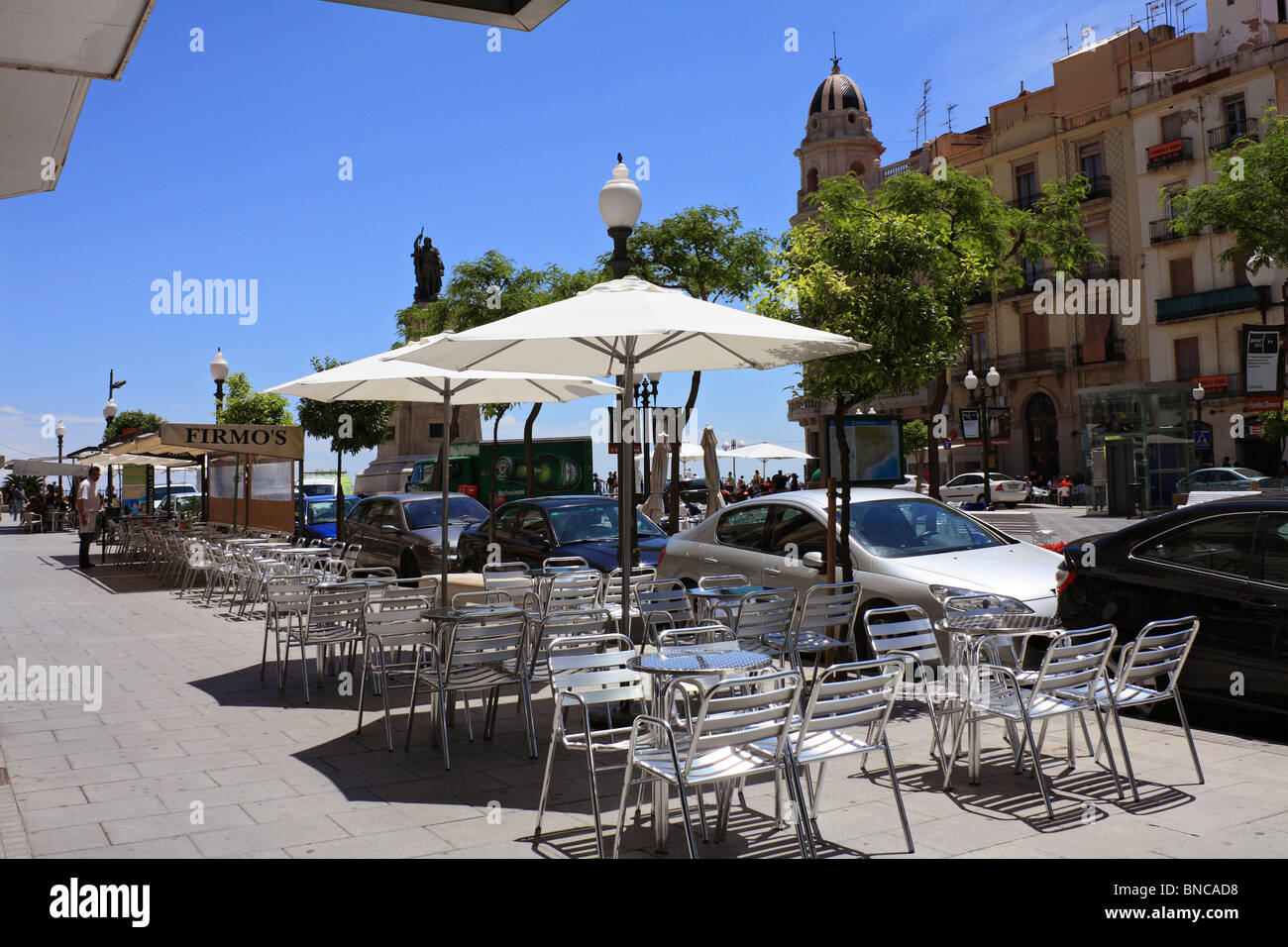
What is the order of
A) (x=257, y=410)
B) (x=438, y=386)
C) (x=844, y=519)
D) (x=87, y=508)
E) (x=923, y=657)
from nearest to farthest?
(x=923, y=657), (x=844, y=519), (x=438, y=386), (x=87, y=508), (x=257, y=410)

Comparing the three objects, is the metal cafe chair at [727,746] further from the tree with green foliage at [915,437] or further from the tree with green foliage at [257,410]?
the tree with green foliage at [915,437]

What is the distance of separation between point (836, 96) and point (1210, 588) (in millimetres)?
62418

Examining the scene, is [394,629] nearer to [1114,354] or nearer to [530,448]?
[530,448]

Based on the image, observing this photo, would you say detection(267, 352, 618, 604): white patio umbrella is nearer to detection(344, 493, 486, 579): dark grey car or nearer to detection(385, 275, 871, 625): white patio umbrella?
detection(385, 275, 871, 625): white patio umbrella

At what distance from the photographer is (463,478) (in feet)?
95.6

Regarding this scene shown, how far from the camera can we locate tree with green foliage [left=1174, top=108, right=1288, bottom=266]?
17344 millimetres

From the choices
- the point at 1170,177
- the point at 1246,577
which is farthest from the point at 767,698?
the point at 1170,177

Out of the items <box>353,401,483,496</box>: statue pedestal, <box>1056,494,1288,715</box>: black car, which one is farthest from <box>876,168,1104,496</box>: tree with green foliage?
<box>353,401,483,496</box>: statue pedestal

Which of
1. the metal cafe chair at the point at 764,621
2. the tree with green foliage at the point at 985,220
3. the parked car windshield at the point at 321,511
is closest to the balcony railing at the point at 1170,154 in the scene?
the tree with green foliage at the point at 985,220

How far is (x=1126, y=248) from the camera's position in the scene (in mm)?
41875

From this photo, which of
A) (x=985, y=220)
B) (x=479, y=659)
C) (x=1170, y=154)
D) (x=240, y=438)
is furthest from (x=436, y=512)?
(x=1170, y=154)

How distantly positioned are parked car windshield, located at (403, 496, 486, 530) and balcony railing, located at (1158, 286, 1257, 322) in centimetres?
3192
